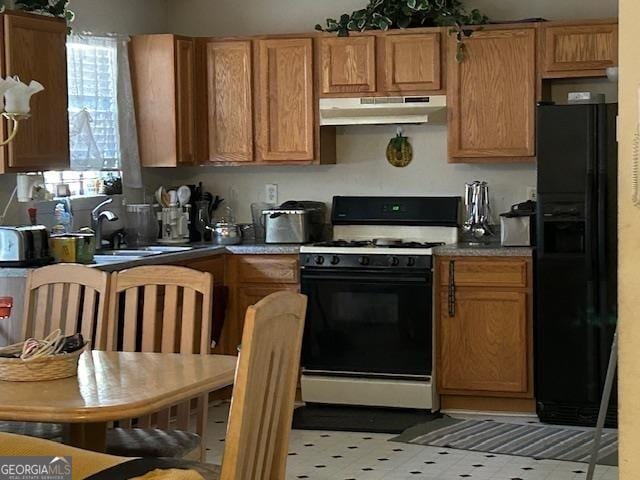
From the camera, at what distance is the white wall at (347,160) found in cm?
636

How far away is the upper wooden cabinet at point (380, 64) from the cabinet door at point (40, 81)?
5.21 feet

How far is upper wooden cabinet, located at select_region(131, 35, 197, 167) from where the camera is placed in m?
6.45

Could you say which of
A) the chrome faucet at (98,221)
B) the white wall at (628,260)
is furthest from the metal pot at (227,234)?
the white wall at (628,260)

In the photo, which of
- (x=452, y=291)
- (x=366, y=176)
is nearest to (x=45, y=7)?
(x=366, y=176)

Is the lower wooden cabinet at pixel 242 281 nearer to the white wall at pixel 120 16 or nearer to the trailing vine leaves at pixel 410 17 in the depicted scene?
the trailing vine leaves at pixel 410 17

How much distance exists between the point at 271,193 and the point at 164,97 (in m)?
0.92

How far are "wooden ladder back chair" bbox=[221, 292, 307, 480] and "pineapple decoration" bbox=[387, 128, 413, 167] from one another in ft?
12.4

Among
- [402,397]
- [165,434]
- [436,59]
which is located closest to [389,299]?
[402,397]

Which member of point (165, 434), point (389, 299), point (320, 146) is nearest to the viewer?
point (165, 434)

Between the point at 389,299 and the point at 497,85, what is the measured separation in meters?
1.30

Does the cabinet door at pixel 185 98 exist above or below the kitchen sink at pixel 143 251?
above

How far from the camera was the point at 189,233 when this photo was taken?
6.74 metres

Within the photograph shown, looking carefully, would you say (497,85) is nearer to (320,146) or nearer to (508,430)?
Answer: (320,146)

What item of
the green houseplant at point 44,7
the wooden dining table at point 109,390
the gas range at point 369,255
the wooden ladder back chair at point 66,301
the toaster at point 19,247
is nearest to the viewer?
the wooden dining table at point 109,390
